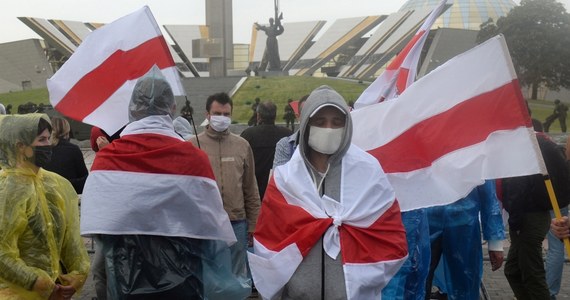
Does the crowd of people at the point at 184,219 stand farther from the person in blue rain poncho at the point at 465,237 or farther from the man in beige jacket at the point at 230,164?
the man in beige jacket at the point at 230,164

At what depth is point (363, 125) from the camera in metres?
4.36

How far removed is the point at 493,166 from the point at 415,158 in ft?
1.43

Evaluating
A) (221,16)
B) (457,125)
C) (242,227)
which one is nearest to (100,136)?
(242,227)

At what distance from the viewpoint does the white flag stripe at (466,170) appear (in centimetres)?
377

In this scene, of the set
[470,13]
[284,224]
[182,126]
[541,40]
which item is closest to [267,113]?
[182,126]

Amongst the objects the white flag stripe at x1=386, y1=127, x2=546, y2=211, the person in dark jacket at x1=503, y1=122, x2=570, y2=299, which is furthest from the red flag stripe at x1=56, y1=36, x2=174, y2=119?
the person in dark jacket at x1=503, y1=122, x2=570, y2=299

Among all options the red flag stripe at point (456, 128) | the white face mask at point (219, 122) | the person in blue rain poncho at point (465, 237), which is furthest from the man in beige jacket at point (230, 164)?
the red flag stripe at point (456, 128)

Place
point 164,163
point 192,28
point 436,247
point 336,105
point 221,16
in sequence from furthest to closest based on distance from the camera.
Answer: point 192,28 < point 221,16 < point 436,247 < point 164,163 < point 336,105

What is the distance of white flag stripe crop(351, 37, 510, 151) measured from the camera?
3.99 meters

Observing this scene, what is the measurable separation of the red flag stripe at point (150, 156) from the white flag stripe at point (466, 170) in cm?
114

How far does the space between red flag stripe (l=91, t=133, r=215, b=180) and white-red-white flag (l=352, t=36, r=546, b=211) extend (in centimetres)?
113

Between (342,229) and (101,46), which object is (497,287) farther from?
(342,229)

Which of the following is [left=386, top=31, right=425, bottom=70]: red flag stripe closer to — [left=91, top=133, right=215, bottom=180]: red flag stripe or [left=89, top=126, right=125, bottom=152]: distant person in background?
[left=89, top=126, right=125, bottom=152]: distant person in background

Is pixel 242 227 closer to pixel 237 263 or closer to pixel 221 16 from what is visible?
pixel 237 263
